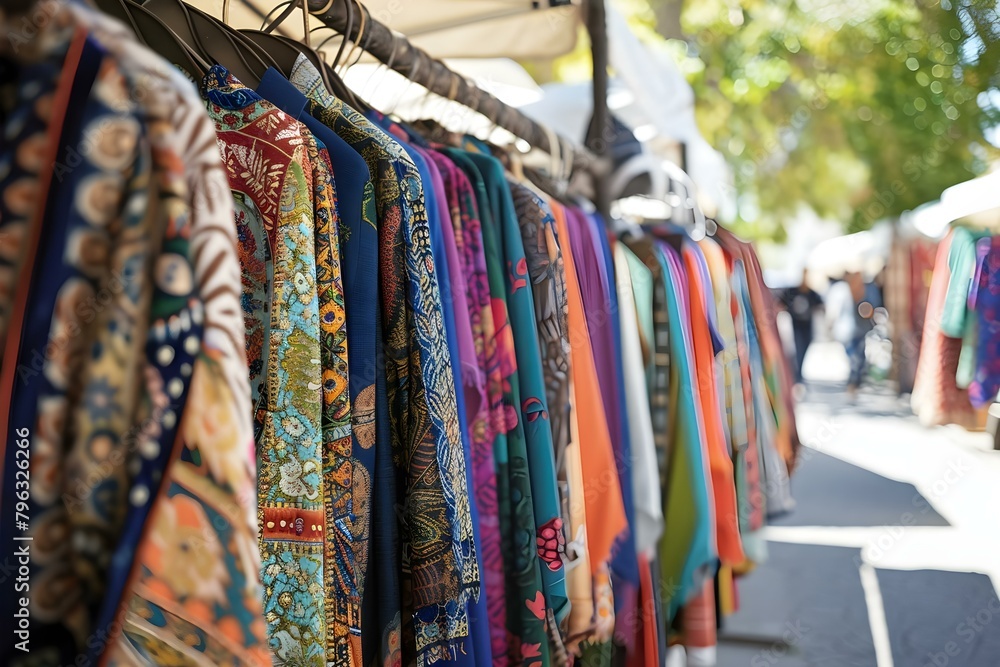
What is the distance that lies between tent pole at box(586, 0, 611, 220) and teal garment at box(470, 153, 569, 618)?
1192 mm

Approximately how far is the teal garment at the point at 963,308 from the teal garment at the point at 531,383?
5740mm

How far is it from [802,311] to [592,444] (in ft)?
35.9

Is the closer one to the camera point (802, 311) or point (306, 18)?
point (306, 18)

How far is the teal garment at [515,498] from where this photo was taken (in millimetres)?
1404

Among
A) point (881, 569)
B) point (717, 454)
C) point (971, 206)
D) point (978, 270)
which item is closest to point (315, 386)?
point (717, 454)

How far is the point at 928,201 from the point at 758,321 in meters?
9.66

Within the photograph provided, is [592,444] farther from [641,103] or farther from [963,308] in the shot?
[963,308]

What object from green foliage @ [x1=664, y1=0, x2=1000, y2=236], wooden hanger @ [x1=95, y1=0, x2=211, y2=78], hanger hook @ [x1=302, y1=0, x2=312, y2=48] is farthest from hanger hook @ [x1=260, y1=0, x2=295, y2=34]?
green foliage @ [x1=664, y1=0, x2=1000, y2=236]

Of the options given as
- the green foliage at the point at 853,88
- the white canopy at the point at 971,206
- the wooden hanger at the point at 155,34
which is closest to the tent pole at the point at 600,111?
the wooden hanger at the point at 155,34

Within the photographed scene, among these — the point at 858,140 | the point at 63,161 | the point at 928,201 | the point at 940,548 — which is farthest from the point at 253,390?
the point at 858,140

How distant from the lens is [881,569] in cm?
435

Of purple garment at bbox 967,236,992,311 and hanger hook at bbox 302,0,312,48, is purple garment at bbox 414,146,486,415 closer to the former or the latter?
hanger hook at bbox 302,0,312,48

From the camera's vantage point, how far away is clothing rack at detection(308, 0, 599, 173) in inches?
57.0

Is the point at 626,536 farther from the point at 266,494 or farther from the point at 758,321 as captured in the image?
the point at 758,321
